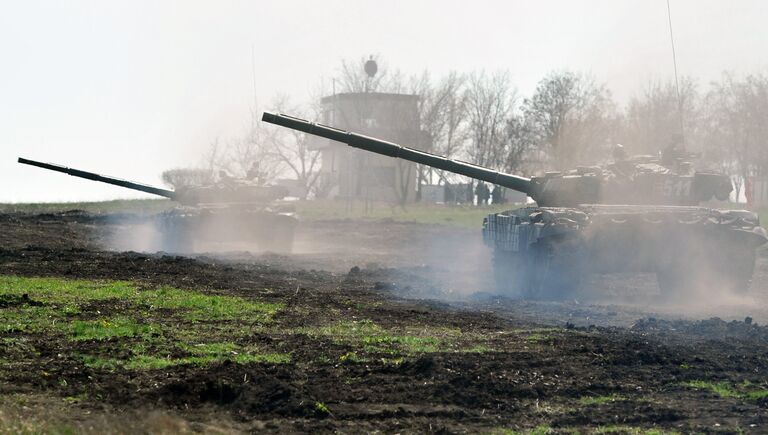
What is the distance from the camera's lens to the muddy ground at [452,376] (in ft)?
27.7

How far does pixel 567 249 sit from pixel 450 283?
5479mm

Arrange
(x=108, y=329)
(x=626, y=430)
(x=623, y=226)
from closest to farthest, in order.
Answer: (x=626, y=430) < (x=108, y=329) < (x=623, y=226)

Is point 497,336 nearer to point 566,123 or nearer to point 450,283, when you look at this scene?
point 450,283

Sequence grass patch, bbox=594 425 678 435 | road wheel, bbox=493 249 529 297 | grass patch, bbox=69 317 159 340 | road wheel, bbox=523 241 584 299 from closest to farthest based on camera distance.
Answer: grass patch, bbox=594 425 678 435 → grass patch, bbox=69 317 159 340 → road wheel, bbox=523 241 584 299 → road wheel, bbox=493 249 529 297

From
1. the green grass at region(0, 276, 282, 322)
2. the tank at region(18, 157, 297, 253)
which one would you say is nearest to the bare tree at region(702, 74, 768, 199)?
the tank at region(18, 157, 297, 253)

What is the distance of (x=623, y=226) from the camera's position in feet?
65.0

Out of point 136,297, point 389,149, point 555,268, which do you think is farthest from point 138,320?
point 389,149

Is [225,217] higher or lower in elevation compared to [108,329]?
higher

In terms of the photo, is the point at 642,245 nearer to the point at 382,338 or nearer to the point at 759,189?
the point at 382,338

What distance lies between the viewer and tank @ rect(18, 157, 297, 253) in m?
32.0

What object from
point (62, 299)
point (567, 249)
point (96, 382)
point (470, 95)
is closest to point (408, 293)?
point (567, 249)

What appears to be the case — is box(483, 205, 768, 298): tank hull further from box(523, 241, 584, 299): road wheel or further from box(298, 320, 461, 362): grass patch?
box(298, 320, 461, 362): grass patch

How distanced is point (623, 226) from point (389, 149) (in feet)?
16.1

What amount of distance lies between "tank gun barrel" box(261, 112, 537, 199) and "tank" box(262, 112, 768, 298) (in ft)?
0.08
